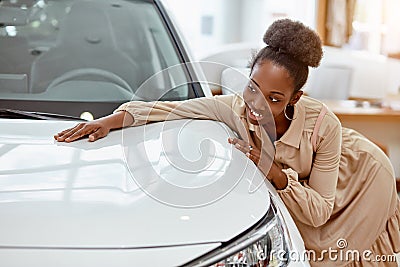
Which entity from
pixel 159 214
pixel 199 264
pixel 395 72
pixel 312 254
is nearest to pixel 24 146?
pixel 159 214

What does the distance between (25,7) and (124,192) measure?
122 centimetres

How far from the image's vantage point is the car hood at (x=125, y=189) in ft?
3.75

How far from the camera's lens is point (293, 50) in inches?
64.9

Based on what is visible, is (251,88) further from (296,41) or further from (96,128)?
(96,128)

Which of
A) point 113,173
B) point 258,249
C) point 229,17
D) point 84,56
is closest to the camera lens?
point 258,249

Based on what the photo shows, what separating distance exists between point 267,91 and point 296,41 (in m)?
0.17

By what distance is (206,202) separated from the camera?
128cm

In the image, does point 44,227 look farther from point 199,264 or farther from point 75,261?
point 199,264

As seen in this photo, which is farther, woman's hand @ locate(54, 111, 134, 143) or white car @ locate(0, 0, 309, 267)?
woman's hand @ locate(54, 111, 134, 143)

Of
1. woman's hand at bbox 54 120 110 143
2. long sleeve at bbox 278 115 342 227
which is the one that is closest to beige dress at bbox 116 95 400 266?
long sleeve at bbox 278 115 342 227

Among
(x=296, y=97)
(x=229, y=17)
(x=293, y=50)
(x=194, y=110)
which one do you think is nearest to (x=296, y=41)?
(x=293, y=50)

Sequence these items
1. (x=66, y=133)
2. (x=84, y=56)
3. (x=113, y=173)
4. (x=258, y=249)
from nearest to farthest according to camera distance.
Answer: (x=258, y=249)
(x=113, y=173)
(x=66, y=133)
(x=84, y=56)

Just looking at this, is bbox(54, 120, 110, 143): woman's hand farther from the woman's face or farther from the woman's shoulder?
the woman's shoulder

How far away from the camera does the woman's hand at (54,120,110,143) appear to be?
154 centimetres
